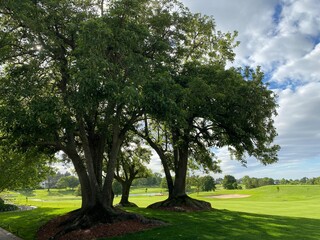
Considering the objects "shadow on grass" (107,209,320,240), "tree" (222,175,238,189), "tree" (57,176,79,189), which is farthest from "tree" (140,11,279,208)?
"tree" (57,176,79,189)

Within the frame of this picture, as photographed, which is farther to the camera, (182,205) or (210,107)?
(182,205)

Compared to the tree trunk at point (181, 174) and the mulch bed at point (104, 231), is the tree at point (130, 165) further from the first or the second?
the mulch bed at point (104, 231)

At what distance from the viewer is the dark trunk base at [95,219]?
16.1m

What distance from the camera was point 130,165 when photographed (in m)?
37.4

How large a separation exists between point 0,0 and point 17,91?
4308 millimetres

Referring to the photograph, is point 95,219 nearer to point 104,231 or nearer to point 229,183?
point 104,231

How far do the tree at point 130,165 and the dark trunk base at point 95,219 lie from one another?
16.7m

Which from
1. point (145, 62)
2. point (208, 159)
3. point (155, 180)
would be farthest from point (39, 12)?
point (155, 180)

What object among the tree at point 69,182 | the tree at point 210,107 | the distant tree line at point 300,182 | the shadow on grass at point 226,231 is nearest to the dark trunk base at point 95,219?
the shadow on grass at point 226,231

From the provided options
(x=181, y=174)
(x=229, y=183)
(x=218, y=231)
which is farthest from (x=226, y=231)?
(x=229, y=183)

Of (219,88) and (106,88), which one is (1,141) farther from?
(219,88)

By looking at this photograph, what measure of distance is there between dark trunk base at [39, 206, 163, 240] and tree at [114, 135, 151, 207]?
1666 centimetres

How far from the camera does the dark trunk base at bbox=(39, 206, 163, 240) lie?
52.8 feet

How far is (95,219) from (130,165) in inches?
809
